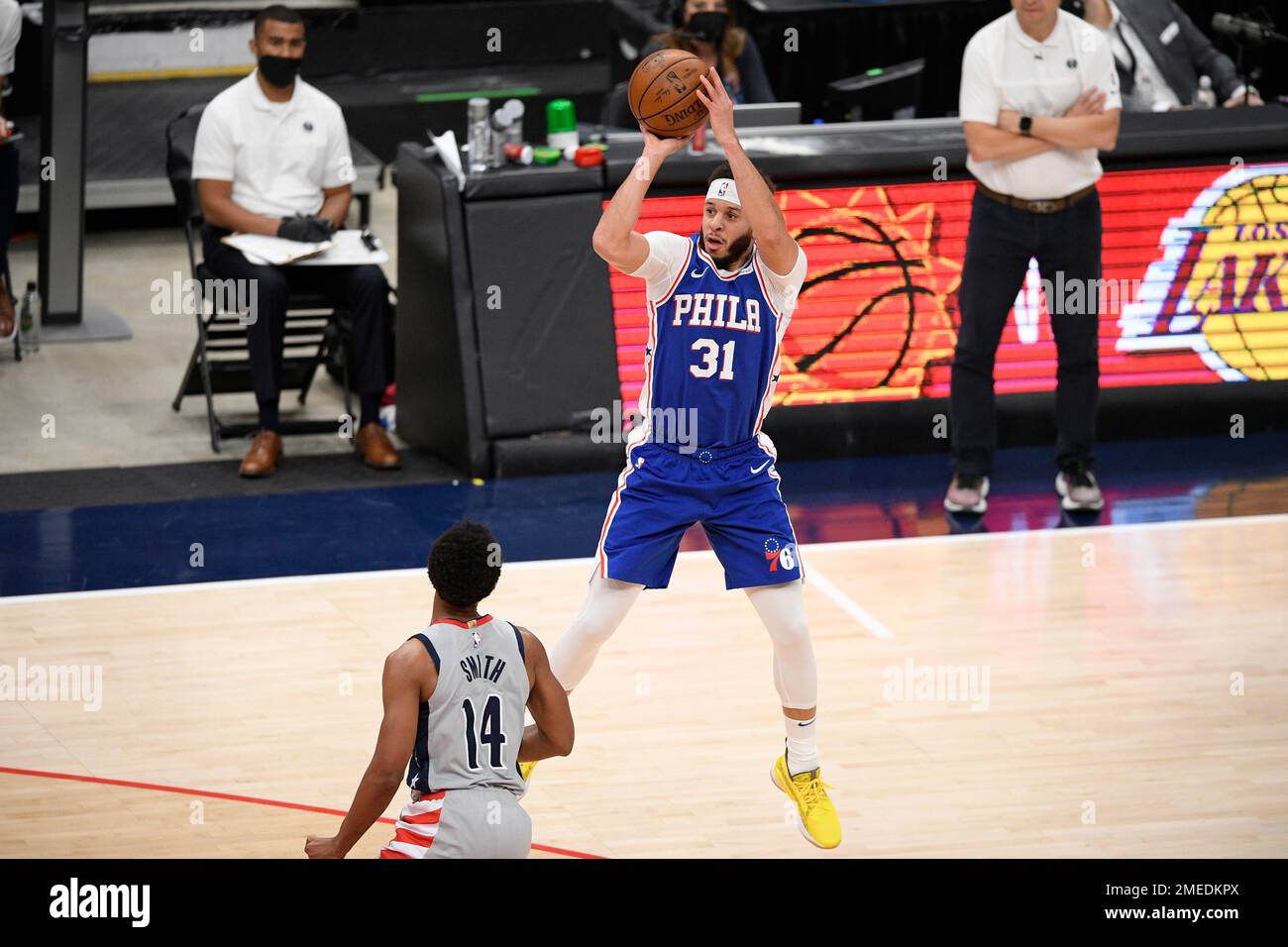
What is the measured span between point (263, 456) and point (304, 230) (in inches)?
41.2

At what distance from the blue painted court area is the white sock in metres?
2.55

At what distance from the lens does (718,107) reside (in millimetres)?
4988

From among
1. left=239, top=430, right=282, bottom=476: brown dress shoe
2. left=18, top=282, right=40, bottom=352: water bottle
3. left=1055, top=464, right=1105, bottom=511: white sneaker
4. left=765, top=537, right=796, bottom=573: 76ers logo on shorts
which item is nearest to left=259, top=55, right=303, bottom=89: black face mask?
left=239, top=430, right=282, bottom=476: brown dress shoe

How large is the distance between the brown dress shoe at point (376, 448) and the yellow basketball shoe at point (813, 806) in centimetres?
379

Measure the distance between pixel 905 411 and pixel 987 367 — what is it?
955 millimetres

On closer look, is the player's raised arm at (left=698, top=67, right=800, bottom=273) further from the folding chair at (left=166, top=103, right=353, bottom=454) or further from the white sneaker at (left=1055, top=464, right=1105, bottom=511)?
the folding chair at (left=166, top=103, right=353, bottom=454)

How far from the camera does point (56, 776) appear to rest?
5.68 metres

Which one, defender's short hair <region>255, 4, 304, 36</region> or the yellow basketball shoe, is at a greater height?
defender's short hair <region>255, 4, 304, 36</region>

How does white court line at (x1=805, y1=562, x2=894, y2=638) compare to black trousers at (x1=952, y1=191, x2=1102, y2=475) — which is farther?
black trousers at (x1=952, y1=191, x2=1102, y2=475)

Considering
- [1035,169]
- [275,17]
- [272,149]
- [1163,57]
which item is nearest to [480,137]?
[272,149]

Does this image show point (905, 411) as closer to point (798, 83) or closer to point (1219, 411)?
point (1219, 411)

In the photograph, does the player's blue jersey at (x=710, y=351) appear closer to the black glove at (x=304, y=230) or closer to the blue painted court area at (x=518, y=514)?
the blue painted court area at (x=518, y=514)

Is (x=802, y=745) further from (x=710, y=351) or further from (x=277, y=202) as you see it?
(x=277, y=202)

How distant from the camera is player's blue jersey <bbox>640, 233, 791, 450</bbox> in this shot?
5.20 metres
